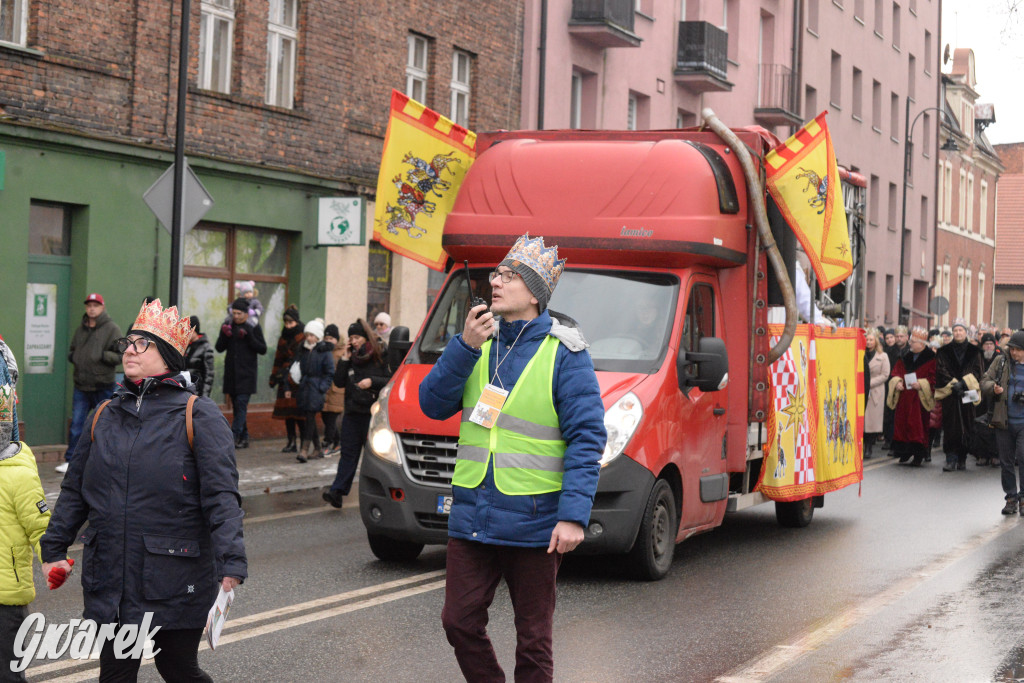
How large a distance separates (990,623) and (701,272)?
309 centimetres

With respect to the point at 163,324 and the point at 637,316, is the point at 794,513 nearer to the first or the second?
the point at 637,316

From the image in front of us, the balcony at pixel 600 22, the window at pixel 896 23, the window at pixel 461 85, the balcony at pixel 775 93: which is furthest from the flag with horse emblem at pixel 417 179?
the window at pixel 896 23

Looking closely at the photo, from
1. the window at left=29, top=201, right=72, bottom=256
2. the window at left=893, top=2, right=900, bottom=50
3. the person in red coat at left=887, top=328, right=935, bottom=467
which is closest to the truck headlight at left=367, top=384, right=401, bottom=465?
the window at left=29, top=201, right=72, bottom=256

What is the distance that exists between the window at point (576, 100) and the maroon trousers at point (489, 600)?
2460 cm

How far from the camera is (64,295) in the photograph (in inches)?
674

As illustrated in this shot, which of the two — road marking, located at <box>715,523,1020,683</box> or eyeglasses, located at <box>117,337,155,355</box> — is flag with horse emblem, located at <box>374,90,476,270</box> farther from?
eyeglasses, located at <box>117,337,155,355</box>

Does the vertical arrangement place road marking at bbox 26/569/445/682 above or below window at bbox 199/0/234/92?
below

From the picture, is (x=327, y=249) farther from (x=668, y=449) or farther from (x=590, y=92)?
(x=668, y=449)

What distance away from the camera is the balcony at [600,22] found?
2761 cm

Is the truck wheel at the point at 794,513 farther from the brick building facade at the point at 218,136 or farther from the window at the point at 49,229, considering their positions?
the window at the point at 49,229

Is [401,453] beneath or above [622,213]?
beneath

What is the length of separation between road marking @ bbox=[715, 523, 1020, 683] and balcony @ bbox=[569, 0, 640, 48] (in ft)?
60.6

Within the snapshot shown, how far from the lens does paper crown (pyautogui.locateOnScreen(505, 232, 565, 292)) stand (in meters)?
5.09

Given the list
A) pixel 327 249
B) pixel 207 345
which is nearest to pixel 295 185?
pixel 327 249
